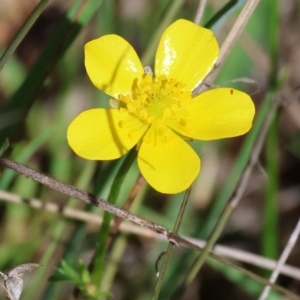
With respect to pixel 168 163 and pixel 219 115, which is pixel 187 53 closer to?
pixel 219 115

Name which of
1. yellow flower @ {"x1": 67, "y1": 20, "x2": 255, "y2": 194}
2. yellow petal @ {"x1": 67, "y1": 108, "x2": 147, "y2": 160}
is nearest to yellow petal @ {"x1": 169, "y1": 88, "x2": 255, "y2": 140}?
yellow flower @ {"x1": 67, "y1": 20, "x2": 255, "y2": 194}

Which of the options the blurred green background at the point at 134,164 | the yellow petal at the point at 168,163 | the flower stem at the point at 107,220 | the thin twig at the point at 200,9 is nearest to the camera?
the yellow petal at the point at 168,163

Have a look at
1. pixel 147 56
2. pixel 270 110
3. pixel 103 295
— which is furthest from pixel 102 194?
pixel 270 110

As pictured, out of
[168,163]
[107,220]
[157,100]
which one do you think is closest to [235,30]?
[157,100]

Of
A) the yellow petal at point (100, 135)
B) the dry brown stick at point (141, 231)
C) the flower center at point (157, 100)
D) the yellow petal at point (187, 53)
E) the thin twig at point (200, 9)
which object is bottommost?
the dry brown stick at point (141, 231)

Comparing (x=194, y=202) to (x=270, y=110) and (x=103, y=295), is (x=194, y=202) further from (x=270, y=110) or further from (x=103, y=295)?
(x=103, y=295)

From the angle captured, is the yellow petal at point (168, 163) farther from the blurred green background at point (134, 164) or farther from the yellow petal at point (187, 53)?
the blurred green background at point (134, 164)

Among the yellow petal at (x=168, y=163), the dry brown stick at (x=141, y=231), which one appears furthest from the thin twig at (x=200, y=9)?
the dry brown stick at (x=141, y=231)
